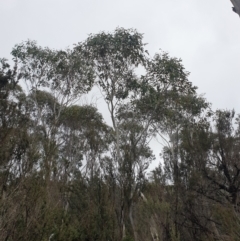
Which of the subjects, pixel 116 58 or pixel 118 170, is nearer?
pixel 118 170

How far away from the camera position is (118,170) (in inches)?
367

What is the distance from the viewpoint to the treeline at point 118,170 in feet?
23.0

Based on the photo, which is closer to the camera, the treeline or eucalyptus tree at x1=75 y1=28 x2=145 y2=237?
the treeline

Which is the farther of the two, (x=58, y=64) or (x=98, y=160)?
(x=58, y=64)

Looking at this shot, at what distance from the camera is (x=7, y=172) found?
6898 mm

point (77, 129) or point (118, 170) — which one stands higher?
point (77, 129)

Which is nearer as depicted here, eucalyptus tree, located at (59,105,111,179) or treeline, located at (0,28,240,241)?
treeline, located at (0,28,240,241)

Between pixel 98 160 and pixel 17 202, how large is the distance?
458 cm

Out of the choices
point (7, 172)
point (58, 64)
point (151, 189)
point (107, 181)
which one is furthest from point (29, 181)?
point (58, 64)

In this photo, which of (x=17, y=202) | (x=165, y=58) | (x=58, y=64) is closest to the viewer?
(x=17, y=202)

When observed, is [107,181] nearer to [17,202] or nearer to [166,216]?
[166,216]

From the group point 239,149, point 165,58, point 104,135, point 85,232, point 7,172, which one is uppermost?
point 165,58

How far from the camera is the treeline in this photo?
23.0ft

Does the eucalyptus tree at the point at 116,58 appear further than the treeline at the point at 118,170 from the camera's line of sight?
Yes
